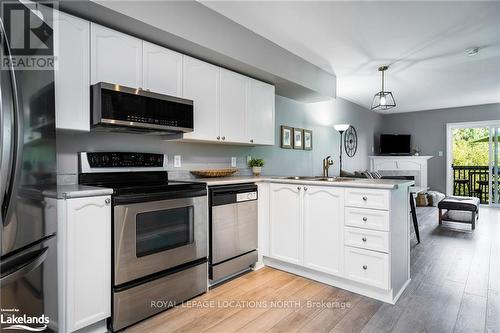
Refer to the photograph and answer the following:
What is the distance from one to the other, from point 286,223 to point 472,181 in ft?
21.3

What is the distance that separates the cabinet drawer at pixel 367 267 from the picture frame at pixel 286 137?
83.6 inches

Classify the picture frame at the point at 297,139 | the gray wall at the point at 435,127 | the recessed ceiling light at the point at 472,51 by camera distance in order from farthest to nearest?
the gray wall at the point at 435,127 < the picture frame at the point at 297,139 < the recessed ceiling light at the point at 472,51

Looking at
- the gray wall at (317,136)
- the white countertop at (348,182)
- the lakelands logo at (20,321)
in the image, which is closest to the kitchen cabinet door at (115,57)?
the white countertop at (348,182)

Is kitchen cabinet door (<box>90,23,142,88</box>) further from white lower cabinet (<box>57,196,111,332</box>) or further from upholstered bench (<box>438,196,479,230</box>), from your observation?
upholstered bench (<box>438,196,479,230</box>)

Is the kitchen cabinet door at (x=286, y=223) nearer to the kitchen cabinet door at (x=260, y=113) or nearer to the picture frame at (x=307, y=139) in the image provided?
the kitchen cabinet door at (x=260, y=113)

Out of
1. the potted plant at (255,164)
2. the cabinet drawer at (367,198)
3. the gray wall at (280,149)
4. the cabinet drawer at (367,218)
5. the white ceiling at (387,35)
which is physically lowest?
the cabinet drawer at (367,218)

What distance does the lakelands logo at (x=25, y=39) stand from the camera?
1114 millimetres

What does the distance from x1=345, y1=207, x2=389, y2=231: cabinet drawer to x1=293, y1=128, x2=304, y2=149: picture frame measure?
2.21 metres

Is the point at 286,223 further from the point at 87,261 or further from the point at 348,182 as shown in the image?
the point at 87,261

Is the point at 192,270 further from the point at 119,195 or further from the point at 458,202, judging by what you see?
the point at 458,202

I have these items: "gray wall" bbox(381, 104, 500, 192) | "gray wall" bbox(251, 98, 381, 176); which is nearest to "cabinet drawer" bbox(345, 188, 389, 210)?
"gray wall" bbox(251, 98, 381, 176)

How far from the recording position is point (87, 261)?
5.70 ft

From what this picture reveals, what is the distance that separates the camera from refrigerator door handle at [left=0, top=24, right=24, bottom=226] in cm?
108

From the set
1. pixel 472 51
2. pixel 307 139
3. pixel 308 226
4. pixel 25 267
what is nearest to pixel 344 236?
pixel 308 226
